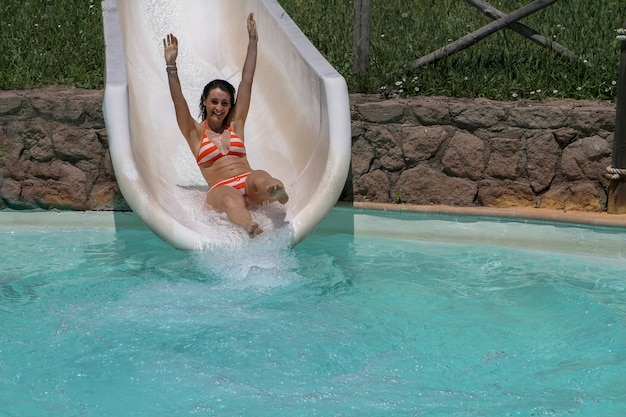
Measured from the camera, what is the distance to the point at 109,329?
4199 millimetres

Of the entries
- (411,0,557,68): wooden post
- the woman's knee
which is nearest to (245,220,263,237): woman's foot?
the woman's knee

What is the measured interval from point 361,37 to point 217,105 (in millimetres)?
1431

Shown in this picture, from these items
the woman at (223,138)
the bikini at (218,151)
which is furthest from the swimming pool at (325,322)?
the bikini at (218,151)

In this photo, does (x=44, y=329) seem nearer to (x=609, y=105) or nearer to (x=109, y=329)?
(x=109, y=329)

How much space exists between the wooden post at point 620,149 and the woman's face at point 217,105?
7.28ft

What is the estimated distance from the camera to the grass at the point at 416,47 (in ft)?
20.3

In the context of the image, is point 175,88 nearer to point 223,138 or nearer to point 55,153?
point 223,138

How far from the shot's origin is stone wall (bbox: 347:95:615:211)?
573cm

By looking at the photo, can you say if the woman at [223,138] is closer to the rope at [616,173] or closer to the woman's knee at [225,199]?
the woman's knee at [225,199]

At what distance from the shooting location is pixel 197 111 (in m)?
6.00

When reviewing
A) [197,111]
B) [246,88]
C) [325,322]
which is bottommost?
[325,322]

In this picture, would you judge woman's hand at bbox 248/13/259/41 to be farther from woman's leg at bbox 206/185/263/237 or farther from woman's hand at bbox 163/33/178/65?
woman's leg at bbox 206/185/263/237

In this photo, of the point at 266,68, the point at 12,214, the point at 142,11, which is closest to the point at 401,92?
the point at 266,68

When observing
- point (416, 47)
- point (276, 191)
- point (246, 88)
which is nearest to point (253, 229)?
point (276, 191)
